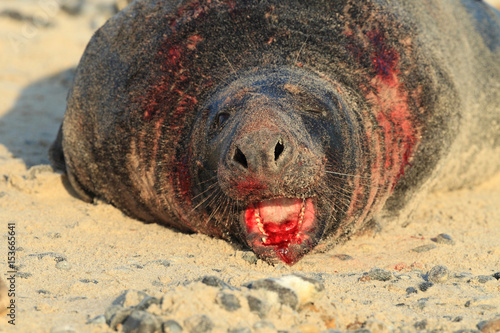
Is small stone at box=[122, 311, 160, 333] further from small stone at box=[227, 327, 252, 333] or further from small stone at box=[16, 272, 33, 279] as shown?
small stone at box=[16, 272, 33, 279]

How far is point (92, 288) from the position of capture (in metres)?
3.04

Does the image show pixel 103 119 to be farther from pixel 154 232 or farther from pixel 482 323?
pixel 482 323

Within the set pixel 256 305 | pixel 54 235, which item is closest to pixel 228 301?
pixel 256 305

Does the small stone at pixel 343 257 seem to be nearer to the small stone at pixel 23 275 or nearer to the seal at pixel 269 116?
the seal at pixel 269 116

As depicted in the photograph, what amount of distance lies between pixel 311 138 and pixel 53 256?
1.51 metres

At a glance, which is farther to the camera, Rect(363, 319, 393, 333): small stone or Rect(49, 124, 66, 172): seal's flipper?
Rect(49, 124, 66, 172): seal's flipper

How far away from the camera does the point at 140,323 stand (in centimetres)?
242

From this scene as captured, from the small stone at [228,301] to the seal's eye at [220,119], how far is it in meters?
1.43

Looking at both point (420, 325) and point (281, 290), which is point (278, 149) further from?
point (420, 325)

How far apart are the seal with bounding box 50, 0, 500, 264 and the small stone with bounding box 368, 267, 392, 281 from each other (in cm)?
37

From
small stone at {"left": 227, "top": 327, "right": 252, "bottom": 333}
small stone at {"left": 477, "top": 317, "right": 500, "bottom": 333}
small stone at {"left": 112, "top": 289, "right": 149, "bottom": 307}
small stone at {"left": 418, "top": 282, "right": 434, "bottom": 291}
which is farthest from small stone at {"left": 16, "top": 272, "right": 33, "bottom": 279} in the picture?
small stone at {"left": 477, "top": 317, "right": 500, "bottom": 333}

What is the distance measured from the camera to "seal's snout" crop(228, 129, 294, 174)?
3160mm

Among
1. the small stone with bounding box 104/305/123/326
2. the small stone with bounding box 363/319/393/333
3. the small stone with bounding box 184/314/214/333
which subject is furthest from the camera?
the small stone with bounding box 363/319/393/333

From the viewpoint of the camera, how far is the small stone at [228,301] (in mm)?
2536
